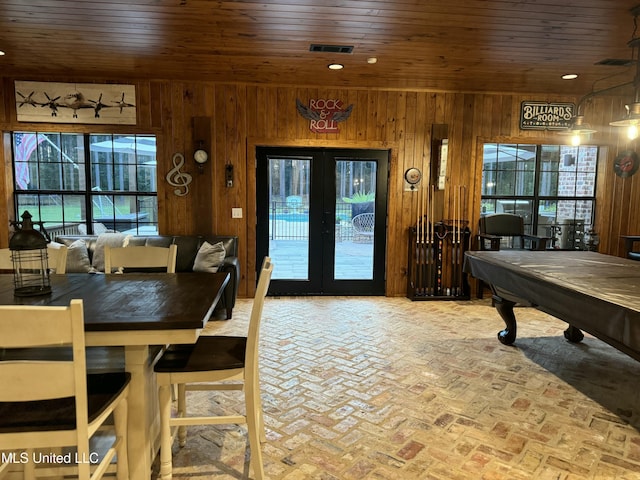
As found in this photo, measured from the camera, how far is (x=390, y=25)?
11.4 feet

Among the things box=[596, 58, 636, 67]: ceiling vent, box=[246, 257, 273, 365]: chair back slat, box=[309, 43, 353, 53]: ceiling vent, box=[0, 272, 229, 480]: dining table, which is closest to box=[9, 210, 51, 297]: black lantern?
box=[0, 272, 229, 480]: dining table

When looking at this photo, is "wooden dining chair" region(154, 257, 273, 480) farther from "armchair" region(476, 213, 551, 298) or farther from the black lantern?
"armchair" region(476, 213, 551, 298)

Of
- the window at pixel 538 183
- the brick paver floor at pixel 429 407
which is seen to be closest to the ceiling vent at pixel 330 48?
the brick paver floor at pixel 429 407

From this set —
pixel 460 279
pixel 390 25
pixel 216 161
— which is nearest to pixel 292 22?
pixel 390 25

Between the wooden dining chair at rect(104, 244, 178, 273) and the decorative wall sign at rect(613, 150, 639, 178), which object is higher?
the decorative wall sign at rect(613, 150, 639, 178)

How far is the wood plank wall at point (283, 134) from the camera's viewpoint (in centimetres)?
530

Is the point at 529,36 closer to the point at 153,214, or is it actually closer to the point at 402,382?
the point at 402,382

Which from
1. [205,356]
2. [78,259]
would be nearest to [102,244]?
[78,259]

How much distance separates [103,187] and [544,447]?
5375 mm

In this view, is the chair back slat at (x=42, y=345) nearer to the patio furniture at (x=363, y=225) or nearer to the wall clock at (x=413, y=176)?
the patio furniture at (x=363, y=225)

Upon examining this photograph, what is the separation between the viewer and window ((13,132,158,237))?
5414 millimetres

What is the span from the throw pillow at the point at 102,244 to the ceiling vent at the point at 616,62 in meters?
5.46

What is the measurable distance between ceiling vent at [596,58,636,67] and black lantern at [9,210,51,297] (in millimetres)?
5054

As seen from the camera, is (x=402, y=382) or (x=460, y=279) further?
(x=460, y=279)
